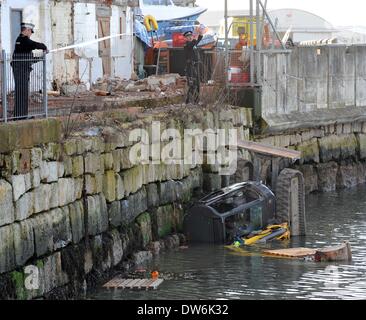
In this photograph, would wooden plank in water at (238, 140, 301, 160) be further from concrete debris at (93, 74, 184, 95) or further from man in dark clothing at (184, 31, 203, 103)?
concrete debris at (93, 74, 184, 95)

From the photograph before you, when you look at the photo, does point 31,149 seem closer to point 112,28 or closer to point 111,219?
point 111,219

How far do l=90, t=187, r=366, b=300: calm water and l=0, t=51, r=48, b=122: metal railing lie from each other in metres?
2.99

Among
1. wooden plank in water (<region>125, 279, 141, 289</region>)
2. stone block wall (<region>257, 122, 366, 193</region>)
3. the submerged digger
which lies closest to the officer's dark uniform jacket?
wooden plank in water (<region>125, 279, 141, 289</region>)

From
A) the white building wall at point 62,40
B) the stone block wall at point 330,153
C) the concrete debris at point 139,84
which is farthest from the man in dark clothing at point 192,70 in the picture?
the white building wall at point 62,40

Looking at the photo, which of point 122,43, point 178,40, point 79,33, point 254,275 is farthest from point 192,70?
point 254,275

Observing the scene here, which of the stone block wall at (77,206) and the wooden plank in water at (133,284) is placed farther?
the wooden plank in water at (133,284)

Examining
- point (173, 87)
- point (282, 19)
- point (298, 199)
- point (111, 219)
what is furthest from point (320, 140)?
point (282, 19)

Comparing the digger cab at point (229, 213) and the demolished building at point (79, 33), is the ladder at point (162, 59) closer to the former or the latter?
the demolished building at point (79, 33)

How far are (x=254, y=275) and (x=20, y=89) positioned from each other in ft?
16.6

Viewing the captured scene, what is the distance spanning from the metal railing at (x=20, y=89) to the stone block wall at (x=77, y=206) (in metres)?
0.55

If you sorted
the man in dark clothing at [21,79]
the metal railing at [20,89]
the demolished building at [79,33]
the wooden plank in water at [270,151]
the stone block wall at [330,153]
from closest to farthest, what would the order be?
the metal railing at [20,89], the man in dark clothing at [21,79], the wooden plank in water at [270,151], the demolished building at [79,33], the stone block wall at [330,153]

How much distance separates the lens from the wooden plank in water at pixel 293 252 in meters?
23.1

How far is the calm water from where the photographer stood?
1992cm

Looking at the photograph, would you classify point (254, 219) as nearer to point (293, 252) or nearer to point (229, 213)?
point (229, 213)
